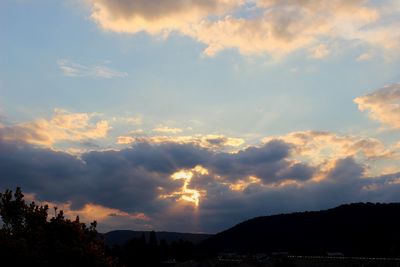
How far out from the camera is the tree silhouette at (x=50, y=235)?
35.1 m

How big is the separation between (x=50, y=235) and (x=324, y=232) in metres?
135

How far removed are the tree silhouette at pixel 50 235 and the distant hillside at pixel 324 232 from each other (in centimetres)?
8664

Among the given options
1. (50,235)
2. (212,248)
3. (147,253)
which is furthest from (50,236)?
(212,248)

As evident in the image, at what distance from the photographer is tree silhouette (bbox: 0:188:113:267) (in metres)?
35.1

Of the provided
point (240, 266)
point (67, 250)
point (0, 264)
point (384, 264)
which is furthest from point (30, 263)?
point (240, 266)

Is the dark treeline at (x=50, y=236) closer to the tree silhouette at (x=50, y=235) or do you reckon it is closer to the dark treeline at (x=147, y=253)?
the tree silhouette at (x=50, y=235)

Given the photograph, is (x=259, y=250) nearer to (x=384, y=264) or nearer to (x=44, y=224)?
(x=384, y=264)

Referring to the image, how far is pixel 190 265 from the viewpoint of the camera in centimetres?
10775

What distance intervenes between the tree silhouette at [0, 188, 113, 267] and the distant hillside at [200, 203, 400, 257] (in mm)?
86643

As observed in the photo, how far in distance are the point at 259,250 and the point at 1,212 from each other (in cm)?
14491

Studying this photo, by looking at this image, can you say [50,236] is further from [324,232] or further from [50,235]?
[324,232]

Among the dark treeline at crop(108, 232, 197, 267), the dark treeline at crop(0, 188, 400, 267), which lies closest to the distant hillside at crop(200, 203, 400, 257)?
the dark treeline at crop(0, 188, 400, 267)

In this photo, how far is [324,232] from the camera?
16275 cm


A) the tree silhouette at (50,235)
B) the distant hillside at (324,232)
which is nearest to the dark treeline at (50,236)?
the tree silhouette at (50,235)
